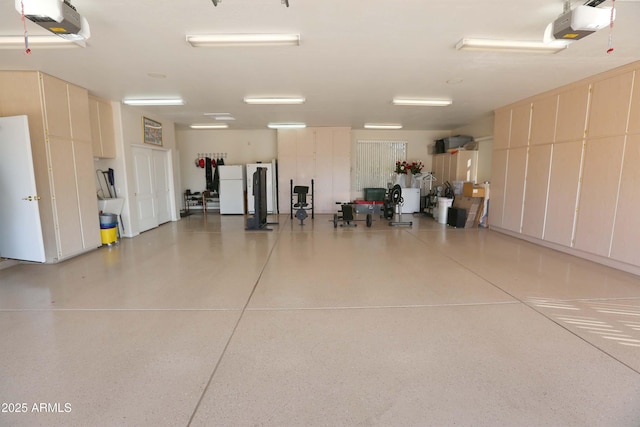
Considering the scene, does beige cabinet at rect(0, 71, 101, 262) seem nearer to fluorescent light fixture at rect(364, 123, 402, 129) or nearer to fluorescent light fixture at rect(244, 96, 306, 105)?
fluorescent light fixture at rect(244, 96, 306, 105)

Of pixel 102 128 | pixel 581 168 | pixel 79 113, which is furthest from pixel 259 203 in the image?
pixel 581 168

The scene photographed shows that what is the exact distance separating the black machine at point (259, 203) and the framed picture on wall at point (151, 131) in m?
2.81

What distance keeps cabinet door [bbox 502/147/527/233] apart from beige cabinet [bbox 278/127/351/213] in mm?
4685

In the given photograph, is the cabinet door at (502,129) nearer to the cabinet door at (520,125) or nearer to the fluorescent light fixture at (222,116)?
the cabinet door at (520,125)

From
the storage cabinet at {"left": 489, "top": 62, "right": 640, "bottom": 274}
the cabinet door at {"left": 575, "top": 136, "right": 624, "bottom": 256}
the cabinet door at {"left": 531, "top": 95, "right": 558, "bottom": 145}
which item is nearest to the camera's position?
the storage cabinet at {"left": 489, "top": 62, "right": 640, "bottom": 274}

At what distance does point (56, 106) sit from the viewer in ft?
15.2

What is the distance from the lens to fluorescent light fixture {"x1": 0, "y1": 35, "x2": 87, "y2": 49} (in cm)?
A: 323

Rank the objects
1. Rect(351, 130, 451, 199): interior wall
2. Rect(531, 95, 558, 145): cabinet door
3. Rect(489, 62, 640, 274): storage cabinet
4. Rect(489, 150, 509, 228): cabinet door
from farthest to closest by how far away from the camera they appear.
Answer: Rect(351, 130, 451, 199): interior wall
Rect(489, 150, 509, 228): cabinet door
Rect(531, 95, 558, 145): cabinet door
Rect(489, 62, 640, 274): storage cabinet

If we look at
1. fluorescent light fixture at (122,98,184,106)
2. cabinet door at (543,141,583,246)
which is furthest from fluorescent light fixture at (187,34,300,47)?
cabinet door at (543,141,583,246)

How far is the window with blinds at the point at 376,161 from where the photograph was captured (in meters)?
10.6

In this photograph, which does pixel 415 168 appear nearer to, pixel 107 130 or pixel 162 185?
pixel 162 185

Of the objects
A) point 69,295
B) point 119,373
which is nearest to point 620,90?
point 119,373

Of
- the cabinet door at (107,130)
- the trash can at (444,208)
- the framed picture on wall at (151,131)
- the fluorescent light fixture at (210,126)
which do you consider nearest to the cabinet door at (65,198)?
the cabinet door at (107,130)

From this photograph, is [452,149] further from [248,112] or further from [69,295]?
[69,295]
